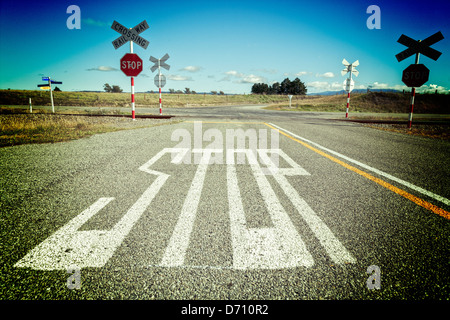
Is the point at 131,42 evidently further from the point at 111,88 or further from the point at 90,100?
the point at 111,88

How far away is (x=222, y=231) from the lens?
191 cm

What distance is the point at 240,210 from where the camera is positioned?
230cm

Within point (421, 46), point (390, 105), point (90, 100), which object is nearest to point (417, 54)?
point (421, 46)

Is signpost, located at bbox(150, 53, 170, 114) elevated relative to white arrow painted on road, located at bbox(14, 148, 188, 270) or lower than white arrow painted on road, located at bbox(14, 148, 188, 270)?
elevated

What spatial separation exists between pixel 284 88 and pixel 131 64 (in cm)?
12499

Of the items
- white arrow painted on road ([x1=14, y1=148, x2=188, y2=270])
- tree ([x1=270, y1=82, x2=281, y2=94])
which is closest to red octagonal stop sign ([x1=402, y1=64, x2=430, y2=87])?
white arrow painted on road ([x1=14, y1=148, x2=188, y2=270])

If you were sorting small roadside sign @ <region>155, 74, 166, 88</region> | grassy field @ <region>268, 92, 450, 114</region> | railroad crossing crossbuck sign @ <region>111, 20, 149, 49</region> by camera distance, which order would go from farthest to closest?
grassy field @ <region>268, 92, 450, 114</region> → small roadside sign @ <region>155, 74, 166, 88</region> → railroad crossing crossbuck sign @ <region>111, 20, 149, 49</region>

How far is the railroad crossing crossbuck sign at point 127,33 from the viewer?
35.0ft

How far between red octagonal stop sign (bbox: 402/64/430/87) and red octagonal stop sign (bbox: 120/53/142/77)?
12004 mm

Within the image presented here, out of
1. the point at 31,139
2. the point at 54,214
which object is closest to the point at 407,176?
the point at 54,214

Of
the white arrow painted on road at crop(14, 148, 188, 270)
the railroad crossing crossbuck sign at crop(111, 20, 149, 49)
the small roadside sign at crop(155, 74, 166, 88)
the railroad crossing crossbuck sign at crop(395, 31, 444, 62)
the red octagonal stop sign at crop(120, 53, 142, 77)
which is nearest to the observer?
the white arrow painted on road at crop(14, 148, 188, 270)

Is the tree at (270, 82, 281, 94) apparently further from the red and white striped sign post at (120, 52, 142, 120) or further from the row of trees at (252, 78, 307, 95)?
the red and white striped sign post at (120, 52, 142, 120)

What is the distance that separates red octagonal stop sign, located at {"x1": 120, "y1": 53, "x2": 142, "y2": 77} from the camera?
10537mm

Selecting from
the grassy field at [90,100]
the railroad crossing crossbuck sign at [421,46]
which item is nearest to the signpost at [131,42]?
the railroad crossing crossbuck sign at [421,46]
